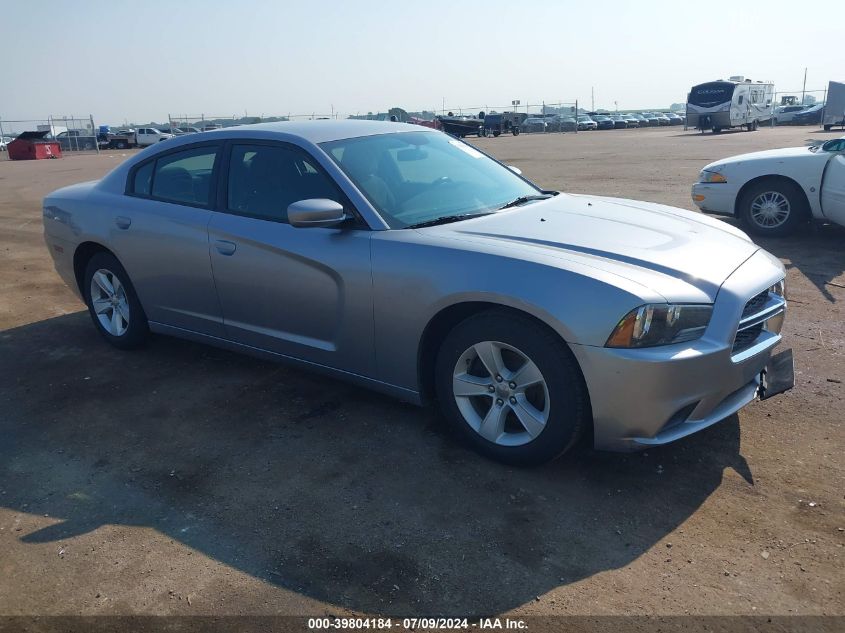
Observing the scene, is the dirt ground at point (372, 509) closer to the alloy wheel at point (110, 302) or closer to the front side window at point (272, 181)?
the alloy wheel at point (110, 302)

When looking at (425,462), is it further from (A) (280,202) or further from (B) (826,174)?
(B) (826,174)

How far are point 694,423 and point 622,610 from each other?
102 cm

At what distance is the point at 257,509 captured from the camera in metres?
3.18

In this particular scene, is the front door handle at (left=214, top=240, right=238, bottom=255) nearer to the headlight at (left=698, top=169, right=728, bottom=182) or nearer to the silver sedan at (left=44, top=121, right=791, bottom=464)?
the silver sedan at (left=44, top=121, right=791, bottom=464)

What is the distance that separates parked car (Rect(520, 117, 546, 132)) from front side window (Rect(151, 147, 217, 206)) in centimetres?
5425

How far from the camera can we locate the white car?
25.2 feet

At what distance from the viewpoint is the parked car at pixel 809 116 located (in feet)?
157

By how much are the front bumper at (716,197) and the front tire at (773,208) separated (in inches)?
4.8

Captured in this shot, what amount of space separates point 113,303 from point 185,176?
1.30 meters

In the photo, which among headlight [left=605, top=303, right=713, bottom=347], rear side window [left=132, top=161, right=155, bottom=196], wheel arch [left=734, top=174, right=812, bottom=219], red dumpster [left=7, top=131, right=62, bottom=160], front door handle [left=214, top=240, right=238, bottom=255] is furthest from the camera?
red dumpster [left=7, top=131, right=62, bottom=160]

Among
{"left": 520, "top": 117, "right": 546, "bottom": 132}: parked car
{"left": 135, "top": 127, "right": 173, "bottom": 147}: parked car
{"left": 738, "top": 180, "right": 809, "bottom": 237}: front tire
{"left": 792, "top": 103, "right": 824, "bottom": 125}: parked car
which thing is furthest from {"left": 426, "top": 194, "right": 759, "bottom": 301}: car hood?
{"left": 520, "top": 117, "right": 546, "bottom": 132}: parked car

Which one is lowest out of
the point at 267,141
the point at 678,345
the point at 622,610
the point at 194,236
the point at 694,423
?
the point at 622,610

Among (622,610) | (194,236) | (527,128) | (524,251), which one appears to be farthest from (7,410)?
(527,128)

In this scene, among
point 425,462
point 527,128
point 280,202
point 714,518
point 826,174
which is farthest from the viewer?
point 527,128
